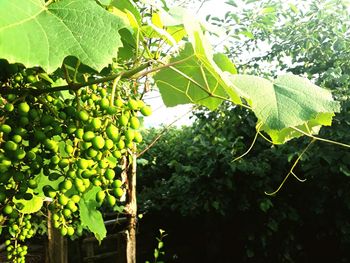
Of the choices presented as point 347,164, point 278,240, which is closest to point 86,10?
point 347,164

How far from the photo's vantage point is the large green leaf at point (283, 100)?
2.47 feet

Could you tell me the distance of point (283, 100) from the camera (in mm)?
781

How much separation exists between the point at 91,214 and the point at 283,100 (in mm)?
612

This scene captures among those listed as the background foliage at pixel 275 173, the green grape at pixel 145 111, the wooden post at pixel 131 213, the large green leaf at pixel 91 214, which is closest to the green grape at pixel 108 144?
the green grape at pixel 145 111

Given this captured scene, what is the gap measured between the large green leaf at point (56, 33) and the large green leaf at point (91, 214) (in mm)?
544

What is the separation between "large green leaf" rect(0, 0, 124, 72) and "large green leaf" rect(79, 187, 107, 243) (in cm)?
A: 54

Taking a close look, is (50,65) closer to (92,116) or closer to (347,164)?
(92,116)

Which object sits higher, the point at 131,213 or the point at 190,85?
the point at 190,85

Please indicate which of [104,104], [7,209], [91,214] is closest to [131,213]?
[91,214]

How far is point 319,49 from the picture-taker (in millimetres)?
4508

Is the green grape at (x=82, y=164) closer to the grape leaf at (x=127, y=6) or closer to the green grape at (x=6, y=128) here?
the green grape at (x=6, y=128)

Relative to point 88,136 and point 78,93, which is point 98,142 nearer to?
point 88,136

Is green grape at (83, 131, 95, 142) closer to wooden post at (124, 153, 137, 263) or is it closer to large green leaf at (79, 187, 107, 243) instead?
large green leaf at (79, 187, 107, 243)

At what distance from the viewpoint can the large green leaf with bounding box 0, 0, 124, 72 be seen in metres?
0.50
